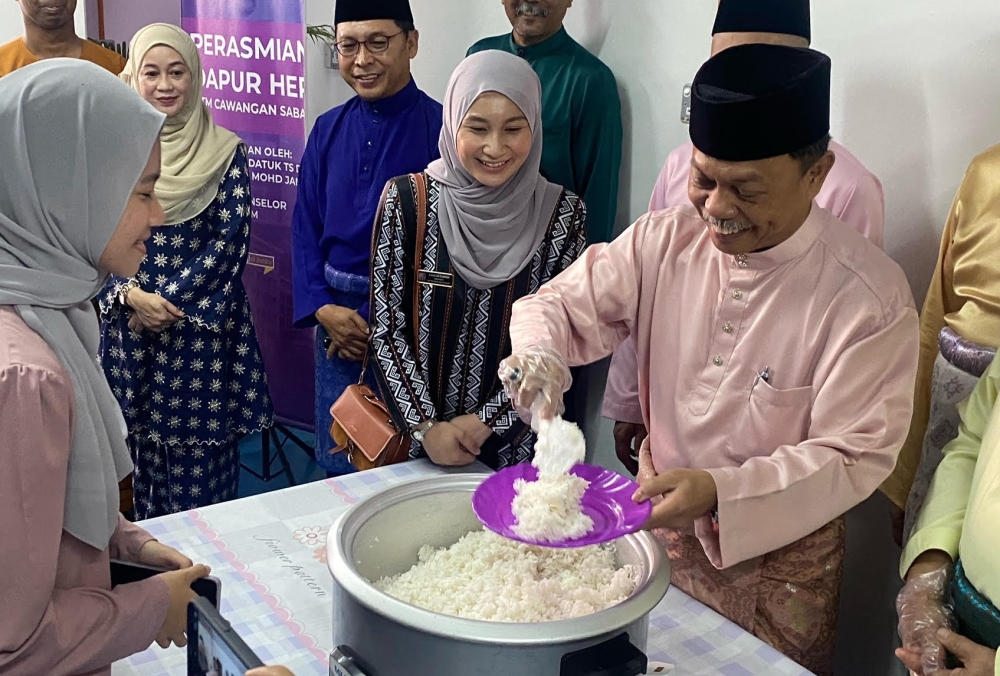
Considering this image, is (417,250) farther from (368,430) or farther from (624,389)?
(624,389)

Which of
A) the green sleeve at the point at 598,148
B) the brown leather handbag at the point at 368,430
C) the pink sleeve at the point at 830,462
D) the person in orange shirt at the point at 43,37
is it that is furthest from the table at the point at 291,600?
the person in orange shirt at the point at 43,37

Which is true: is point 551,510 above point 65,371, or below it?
below

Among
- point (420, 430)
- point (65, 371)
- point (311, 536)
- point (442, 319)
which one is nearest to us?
point (65, 371)

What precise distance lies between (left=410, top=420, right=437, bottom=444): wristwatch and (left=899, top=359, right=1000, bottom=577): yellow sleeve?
3.03 ft

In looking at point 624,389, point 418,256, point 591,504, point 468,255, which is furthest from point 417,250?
point 591,504

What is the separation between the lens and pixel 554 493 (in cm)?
120

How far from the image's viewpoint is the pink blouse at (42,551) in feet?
3.01

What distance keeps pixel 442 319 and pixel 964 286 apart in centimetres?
105

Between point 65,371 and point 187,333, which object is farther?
point 187,333

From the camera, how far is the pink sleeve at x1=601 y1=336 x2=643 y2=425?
2.09 meters

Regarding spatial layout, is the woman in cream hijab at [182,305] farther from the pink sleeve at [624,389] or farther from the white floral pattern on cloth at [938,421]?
the white floral pattern on cloth at [938,421]

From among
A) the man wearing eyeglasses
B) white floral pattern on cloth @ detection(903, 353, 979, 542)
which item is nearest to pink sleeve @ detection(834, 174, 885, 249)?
white floral pattern on cloth @ detection(903, 353, 979, 542)

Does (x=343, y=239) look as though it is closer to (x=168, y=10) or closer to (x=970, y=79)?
(x=970, y=79)

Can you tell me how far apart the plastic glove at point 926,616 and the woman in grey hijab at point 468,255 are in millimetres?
883
